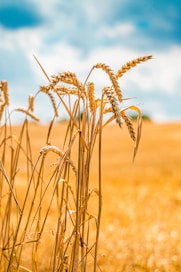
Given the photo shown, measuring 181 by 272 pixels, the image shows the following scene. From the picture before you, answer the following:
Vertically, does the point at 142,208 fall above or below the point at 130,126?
below

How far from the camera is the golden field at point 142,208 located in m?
4.44

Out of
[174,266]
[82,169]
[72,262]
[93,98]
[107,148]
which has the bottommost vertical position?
[174,266]

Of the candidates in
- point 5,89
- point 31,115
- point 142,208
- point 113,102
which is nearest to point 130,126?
point 113,102

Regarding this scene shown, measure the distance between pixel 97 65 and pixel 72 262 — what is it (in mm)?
876

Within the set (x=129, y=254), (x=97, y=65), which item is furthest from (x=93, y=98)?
(x=129, y=254)

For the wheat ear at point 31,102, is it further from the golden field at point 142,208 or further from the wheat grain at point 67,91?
the wheat grain at point 67,91

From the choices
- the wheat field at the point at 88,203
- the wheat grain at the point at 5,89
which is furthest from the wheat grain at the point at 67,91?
the wheat grain at the point at 5,89

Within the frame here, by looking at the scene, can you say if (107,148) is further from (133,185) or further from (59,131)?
(133,185)

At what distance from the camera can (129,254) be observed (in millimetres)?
4684

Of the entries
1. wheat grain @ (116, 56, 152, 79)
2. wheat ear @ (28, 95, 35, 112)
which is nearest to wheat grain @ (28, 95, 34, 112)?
wheat ear @ (28, 95, 35, 112)

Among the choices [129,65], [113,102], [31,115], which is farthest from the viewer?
[31,115]

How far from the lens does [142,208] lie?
9.81 m

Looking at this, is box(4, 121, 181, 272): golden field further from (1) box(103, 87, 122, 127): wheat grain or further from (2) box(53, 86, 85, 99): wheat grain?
(1) box(103, 87, 122, 127): wheat grain

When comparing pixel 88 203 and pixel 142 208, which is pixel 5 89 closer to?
pixel 88 203
